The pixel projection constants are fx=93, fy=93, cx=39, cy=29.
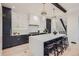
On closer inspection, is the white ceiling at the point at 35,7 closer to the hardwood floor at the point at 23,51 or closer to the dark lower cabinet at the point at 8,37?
the dark lower cabinet at the point at 8,37

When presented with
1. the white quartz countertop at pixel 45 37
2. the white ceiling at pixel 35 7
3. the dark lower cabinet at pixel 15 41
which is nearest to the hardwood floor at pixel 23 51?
the dark lower cabinet at pixel 15 41

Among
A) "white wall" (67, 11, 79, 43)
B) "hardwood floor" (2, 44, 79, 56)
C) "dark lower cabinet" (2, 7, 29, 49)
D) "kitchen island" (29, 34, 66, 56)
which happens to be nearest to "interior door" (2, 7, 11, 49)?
"dark lower cabinet" (2, 7, 29, 49)

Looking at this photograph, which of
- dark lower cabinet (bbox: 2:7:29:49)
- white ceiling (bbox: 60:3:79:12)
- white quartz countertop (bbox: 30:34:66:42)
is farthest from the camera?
white quartz countertop (bbox: 30:34:66:42)

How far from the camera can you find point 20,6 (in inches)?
70.8

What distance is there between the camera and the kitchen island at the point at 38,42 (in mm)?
1866

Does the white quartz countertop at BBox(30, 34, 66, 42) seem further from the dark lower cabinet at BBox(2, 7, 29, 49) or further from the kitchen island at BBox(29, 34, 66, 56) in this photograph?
the dark lower cabinet at BBox(2, 7, 29, 49)

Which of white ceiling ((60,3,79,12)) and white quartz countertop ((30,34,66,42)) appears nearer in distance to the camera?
white ceiling ((60,3,79,12))

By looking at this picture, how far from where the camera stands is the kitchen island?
187 cm

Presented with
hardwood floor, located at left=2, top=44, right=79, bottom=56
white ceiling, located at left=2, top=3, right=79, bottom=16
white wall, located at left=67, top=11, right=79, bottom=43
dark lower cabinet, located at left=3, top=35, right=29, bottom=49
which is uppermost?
white ceiling, located at left=2, top=3, right=79, bottom=16

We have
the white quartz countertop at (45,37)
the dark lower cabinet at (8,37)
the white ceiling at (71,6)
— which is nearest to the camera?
the white ceiling at (71,6)

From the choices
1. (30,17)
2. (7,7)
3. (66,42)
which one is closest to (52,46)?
(66,42)

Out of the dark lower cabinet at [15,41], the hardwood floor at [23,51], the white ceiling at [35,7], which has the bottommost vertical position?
the hardwood floor at [23,51]

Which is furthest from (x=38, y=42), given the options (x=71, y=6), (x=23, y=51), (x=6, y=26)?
(x=71, y=6)

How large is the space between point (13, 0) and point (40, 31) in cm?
82
